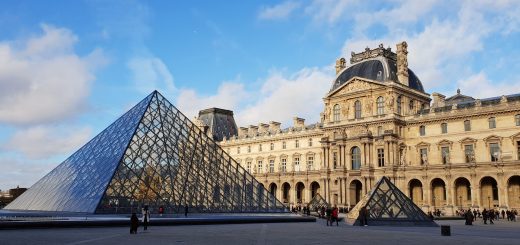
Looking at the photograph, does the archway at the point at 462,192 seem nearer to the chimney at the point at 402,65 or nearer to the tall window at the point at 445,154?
the tall window at the point at 445,154

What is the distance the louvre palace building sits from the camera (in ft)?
148

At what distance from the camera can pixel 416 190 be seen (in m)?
51.2

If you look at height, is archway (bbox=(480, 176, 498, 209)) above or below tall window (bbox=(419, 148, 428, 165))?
A: below

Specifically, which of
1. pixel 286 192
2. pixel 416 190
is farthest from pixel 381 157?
pixel 286 192

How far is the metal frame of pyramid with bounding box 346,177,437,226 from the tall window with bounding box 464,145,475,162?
22.8 m

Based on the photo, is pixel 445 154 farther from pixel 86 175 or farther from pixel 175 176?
pixel 86 175

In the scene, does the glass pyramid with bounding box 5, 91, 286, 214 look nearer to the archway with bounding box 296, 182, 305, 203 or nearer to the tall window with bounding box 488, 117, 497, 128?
the tall window with bounding box 488, 117, 497, 128

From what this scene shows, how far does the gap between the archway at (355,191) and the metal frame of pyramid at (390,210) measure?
26.6 m

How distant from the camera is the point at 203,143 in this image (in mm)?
30688

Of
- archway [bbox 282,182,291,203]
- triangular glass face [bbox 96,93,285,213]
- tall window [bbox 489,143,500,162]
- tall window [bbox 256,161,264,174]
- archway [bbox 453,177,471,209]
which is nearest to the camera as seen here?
triangular glass face [bbox 96,93,285,213]

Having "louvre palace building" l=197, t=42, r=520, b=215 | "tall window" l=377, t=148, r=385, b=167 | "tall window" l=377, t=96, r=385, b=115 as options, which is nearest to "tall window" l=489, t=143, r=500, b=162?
"louvre palace building" l=197, t=42, r=520, b=215

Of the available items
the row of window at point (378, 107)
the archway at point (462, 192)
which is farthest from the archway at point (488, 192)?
the row of window at point (378, 107)

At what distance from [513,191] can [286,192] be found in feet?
91.7

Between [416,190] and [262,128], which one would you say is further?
[262,128]
